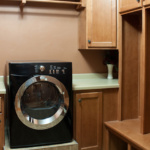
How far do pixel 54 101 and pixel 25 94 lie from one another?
31 cm

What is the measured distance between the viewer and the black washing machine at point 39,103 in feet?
7.84

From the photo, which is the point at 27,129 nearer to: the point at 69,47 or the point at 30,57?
the point at 30,57

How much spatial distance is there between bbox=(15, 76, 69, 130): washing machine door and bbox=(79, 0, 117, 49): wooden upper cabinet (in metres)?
0.77

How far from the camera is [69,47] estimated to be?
10.9 ft

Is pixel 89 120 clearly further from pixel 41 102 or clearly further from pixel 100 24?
pixel 100 24

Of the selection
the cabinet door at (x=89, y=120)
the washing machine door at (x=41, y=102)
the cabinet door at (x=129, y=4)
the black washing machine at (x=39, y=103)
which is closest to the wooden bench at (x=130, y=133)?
the cabinet door at (x=89, y=120)

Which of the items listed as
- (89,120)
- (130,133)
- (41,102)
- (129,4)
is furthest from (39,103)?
A: (129,4)

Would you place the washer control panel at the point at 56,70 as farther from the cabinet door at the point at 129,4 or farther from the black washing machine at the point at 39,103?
the cabinet door at the point at 129,4

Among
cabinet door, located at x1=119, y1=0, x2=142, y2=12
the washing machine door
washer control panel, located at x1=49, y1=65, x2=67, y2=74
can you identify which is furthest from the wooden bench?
cabinet door, located at x1=119, y1=0, x2=142, y2=12

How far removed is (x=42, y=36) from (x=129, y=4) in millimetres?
1137

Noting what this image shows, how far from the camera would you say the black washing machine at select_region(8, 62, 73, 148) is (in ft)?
7.84

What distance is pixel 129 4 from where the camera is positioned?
2709 mm

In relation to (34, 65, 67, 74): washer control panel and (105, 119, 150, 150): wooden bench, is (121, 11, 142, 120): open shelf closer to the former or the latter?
(105, 119, 150, 150): wooden bench

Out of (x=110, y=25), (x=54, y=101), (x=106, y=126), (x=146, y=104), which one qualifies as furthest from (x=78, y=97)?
(x=110, y=25)
